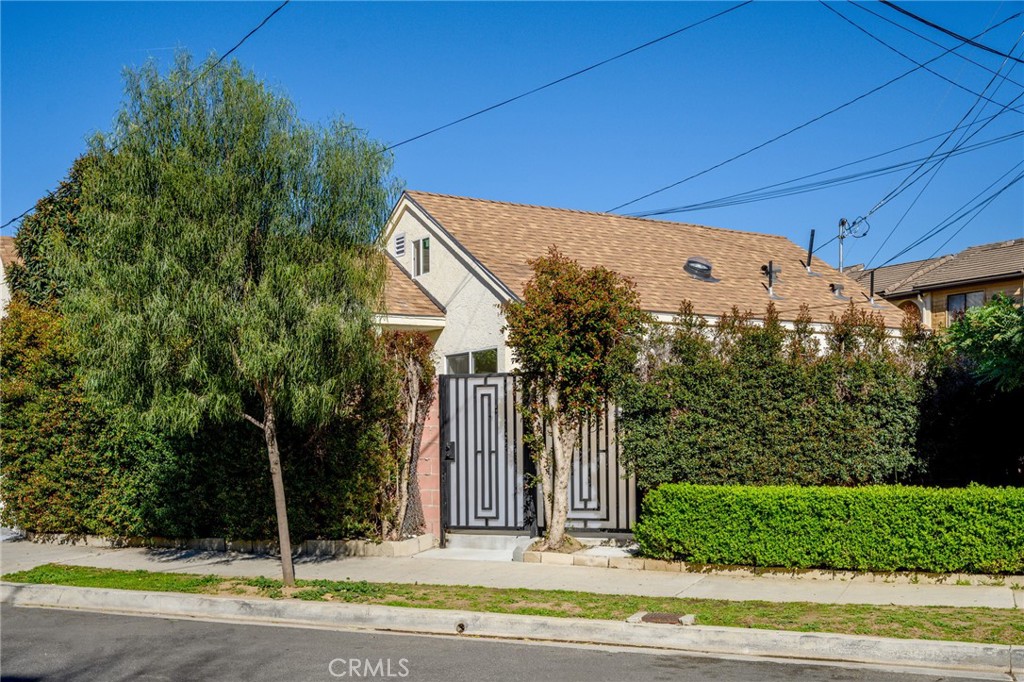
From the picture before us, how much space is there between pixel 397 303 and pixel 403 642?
34.5 feet

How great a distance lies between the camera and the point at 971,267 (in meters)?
35.7

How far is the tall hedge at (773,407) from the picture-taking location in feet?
38.4

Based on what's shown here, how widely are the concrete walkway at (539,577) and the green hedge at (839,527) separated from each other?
0.26 metres

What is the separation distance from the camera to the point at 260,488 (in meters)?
13.6

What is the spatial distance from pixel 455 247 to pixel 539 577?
28.5 ft

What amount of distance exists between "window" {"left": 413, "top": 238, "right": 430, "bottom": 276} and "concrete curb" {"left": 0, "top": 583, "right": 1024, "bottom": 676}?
10.2 meters

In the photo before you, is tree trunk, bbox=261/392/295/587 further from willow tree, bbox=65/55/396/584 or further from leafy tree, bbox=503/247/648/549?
leafy tree, bbox=503/247/648/549

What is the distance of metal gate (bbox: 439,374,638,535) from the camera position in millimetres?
13047

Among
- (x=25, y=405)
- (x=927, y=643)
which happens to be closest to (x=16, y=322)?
(x=25, y=405)

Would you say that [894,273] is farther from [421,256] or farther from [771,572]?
[771,572]

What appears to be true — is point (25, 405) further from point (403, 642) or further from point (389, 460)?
point (403, 642)

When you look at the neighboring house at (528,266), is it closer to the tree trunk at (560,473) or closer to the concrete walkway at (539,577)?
the tree trunk at (560,473)

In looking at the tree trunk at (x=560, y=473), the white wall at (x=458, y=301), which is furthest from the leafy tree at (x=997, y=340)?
the white wall at (x=458, y=301)

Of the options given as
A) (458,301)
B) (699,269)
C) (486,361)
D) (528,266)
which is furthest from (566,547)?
(699,269)
